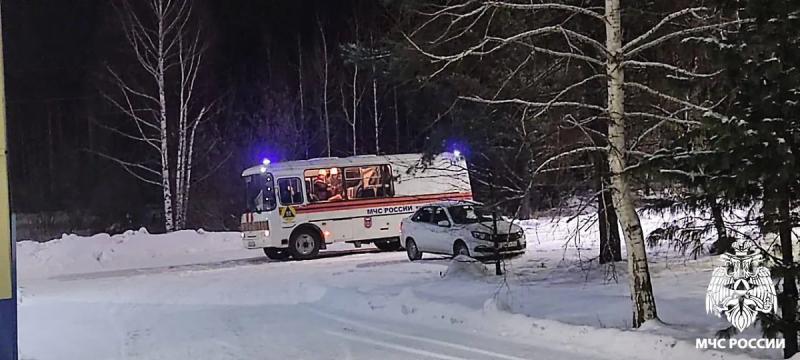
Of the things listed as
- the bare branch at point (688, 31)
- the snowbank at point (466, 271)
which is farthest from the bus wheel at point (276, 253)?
the bare branch at point (688, 31)

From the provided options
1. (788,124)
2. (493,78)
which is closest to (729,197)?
(788,124)

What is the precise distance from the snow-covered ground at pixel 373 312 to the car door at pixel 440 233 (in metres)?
0.46

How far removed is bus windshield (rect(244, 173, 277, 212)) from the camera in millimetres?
28906

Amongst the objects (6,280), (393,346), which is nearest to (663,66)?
(393,346)

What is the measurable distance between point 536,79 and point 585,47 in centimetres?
263

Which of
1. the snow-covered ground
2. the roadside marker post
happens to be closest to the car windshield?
the snow-covered ground

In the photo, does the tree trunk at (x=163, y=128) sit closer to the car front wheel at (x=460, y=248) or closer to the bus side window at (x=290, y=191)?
the bus side window at (x=290, y=191)

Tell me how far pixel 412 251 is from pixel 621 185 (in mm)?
14907

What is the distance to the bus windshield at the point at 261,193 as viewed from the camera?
94.8ft

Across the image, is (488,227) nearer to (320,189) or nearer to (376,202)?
(376,202)

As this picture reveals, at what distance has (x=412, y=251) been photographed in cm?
2606

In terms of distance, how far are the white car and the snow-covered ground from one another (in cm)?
51

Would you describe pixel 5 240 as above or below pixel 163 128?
below

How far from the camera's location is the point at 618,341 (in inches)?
436
